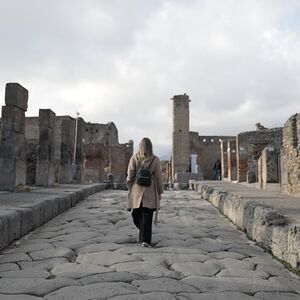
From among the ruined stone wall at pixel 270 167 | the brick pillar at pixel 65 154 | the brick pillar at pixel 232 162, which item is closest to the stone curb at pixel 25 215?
the ruined stone wall at pixel 270 167

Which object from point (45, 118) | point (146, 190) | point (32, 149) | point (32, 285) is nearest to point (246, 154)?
point (32, 149)

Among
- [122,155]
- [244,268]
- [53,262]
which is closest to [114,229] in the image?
[53,262]

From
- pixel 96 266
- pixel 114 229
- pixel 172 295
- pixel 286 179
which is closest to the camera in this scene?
pixel 172 295

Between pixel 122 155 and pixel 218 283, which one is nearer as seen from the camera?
pixel 218 283

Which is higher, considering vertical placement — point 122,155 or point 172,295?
point 122,155

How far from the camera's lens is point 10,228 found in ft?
19.1

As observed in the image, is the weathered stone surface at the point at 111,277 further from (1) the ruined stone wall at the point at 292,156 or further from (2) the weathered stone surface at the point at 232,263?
(1) the ruined stone wall at the point at 292,156

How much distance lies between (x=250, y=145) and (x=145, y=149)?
17.0m

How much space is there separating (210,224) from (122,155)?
28.6 m

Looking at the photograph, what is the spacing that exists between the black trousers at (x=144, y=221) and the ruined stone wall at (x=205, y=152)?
1394 inches

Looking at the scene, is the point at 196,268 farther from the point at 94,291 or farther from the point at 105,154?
the point at 105,154

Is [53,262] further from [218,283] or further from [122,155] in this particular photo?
[122,155]

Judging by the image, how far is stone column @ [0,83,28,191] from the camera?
1134 cm

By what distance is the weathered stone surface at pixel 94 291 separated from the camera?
3.38 m
